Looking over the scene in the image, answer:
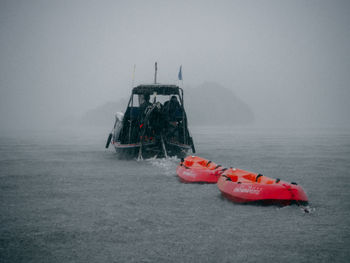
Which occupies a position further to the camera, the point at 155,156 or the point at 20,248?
the point at 155,156

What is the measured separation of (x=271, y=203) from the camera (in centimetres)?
851

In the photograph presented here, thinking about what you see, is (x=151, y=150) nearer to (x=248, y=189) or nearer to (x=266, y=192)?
(x=248, y=189)

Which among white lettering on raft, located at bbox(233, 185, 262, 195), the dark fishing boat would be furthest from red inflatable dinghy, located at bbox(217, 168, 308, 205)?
the dark fishing boat

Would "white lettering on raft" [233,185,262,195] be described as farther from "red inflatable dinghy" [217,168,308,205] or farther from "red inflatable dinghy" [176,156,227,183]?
"red inflatable dinghy" [176,156,227,183]

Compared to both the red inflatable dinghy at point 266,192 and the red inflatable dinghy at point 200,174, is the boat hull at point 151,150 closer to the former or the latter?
the red inflatable dinghy at point 200,174

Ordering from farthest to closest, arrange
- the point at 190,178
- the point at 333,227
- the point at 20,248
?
the point at 190,178
the point at 333,227
the point at 20,248

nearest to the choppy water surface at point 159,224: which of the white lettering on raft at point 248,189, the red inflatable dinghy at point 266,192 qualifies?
the red inflatable dinghy at point 266,192

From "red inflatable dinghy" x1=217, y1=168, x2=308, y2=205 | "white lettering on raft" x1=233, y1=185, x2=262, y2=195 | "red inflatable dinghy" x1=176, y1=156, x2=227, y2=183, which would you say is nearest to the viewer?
"red inflatable dinghy" x1=217, y1=168, x2=308, y2=205

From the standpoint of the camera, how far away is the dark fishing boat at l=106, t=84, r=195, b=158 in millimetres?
18484

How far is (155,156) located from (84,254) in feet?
46.1

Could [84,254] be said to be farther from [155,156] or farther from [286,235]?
[155,156]

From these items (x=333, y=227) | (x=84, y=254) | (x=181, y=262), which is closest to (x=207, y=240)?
(x=181, y=262)

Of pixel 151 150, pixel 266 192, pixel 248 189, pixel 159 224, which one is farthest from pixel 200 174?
pixel 151 150

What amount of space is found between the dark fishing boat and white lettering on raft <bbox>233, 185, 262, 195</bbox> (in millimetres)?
9973
